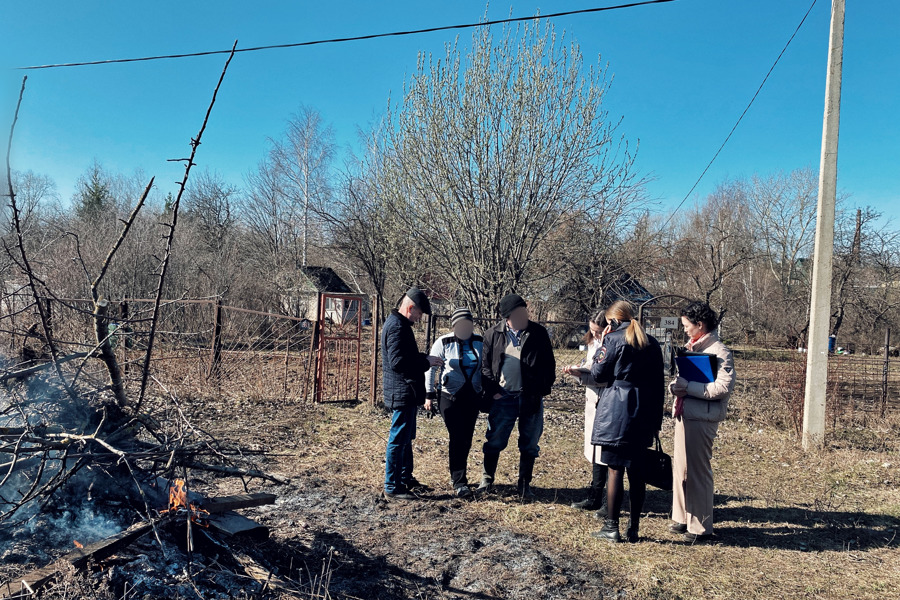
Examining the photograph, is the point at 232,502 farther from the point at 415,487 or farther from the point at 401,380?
the point at 415,487

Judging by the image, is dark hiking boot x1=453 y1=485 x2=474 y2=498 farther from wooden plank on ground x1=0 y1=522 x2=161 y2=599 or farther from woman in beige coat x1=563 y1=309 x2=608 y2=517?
wooden plank on ground x1=0 y1=522 x2=161 y2=599

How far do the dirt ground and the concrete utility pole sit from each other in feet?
1.58

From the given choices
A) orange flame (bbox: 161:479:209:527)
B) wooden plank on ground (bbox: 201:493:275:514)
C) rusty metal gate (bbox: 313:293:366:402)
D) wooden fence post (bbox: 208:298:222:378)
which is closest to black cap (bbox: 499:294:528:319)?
wooden plank on ground (bbox: 201:493:275:514)

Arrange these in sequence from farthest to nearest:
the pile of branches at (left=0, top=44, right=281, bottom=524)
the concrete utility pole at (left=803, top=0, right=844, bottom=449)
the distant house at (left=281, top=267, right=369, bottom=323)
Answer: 1. the distant house at (left=281, top=267, right=369, bottom=323)
2. the concrete utility pole at (left=803, top=0, right=844, bottom=449)
3. the pile of branches at (left=0, top=44, right=281, bottom=524)

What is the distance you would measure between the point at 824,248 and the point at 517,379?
14.5 feet

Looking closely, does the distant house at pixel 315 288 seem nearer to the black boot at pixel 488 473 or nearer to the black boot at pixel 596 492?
the black boot at pixel 488 473

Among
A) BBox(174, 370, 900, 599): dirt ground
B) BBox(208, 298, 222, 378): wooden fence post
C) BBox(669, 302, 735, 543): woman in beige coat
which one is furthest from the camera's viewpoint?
BBox(208, 298, 222, 378): wooden fence post

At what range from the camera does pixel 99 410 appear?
141 inches

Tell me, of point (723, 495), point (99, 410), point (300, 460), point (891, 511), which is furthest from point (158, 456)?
point (891, 511)

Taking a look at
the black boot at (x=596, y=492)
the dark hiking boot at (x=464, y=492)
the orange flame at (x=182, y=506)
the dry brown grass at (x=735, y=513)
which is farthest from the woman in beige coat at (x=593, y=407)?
the orange flame at (x=182, y=506)

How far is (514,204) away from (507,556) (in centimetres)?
766

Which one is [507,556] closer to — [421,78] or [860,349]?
[421,78]

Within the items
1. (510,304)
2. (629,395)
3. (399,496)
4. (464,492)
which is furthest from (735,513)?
(399,496)

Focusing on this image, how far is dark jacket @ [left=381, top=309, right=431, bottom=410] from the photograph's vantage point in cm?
477
